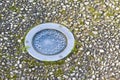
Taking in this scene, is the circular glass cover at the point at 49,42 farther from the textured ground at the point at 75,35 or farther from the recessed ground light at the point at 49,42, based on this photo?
the textured ground at the point at 75,35

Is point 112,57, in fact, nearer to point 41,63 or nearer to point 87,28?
point 87,28

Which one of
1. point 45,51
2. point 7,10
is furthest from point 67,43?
point 7,10

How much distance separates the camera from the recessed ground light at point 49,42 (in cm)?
414

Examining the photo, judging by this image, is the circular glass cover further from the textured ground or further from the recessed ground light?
the textured ground

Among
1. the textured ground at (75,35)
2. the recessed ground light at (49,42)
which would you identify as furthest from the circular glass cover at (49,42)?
the textured ground at (75,35)

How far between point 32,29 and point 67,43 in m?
0.52

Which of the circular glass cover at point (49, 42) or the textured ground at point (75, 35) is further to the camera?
the circular glass cover at point (49, 42)

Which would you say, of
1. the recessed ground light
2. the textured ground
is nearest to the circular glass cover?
the recessed ground light

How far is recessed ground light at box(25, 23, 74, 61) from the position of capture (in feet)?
13.6

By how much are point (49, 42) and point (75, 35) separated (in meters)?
0.36

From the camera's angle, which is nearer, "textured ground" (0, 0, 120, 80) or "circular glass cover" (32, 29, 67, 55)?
"textured ground" (0, 0, 120, 80)

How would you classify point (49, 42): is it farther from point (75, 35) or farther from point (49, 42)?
point (75, 35)

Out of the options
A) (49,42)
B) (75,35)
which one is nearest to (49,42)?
(49,42)

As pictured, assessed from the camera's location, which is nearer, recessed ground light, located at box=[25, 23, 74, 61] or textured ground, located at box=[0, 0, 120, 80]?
textured ground, located at box=[0, 0, 120, 80]
